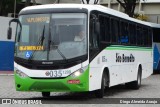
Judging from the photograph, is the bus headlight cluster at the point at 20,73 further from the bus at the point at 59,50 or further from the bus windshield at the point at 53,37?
the bus windshield at the point at 53,37

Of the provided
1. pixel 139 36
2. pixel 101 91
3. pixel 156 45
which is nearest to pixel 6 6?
pixel 156 45

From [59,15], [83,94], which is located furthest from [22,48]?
[83,94]

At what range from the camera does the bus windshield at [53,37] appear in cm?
1524

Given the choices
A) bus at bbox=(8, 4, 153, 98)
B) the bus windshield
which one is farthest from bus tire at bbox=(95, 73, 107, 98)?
the bus windshield

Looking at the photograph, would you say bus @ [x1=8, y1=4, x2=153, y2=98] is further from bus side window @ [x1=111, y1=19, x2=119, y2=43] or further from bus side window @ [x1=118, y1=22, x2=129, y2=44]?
bus side window @ [x1=118, y1=22, x2=129, y2=44]

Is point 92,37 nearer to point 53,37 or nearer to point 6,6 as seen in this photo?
point 53,37

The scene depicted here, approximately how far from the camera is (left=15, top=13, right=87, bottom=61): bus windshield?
1524 centimetres

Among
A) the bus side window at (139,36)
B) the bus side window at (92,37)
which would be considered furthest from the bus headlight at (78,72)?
the bus side window at (139,36)

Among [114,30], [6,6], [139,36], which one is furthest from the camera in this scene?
[6,6]

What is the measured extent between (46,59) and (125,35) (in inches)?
224

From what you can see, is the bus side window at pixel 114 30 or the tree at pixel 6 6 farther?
the tree at pixel 6 6

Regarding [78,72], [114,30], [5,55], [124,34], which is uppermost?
[114,30]

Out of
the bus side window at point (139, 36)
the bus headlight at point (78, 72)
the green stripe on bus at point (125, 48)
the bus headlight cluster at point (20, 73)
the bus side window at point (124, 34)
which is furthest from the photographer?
the bus side window at point (139, 36)

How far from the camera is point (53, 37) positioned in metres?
15.4
